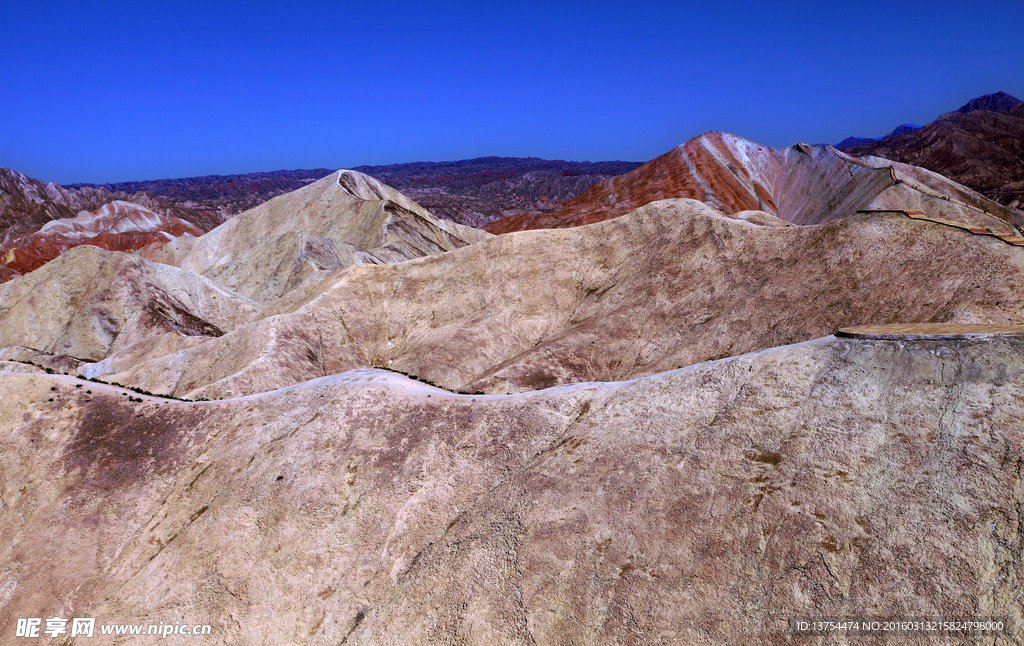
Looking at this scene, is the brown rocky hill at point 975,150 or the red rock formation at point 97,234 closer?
the red rock formation at point 97,234

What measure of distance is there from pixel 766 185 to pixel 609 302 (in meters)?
54.0

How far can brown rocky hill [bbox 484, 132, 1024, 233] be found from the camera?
4972 cm

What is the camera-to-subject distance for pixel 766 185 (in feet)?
234

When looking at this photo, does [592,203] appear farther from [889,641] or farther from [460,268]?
[889,641]

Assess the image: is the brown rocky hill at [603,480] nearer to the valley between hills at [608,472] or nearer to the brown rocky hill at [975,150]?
the valley between hills at [608,472]

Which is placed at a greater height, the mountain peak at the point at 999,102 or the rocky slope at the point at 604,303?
the mountain peak at the point at 999,102

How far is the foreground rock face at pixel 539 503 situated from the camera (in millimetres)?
9812

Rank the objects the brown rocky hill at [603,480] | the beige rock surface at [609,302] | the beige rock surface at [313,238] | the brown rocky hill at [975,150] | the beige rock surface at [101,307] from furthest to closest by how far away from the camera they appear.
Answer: the brown rocky hill at [975,150], the beige rock surface at [313,238], the beige rock surface at [101,307], the beige rock surface at [609,302], the brown rocky hill at [603,480]

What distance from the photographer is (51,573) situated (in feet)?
45.3

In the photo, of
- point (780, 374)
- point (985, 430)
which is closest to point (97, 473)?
point (780, 374)

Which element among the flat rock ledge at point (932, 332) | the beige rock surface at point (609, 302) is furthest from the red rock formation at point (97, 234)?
the flat rock ledge at point (932, 332)

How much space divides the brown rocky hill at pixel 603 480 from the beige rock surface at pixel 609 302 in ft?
0.59

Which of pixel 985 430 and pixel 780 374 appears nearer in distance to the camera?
pixel 985 430

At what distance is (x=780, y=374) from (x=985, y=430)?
4057 mm
